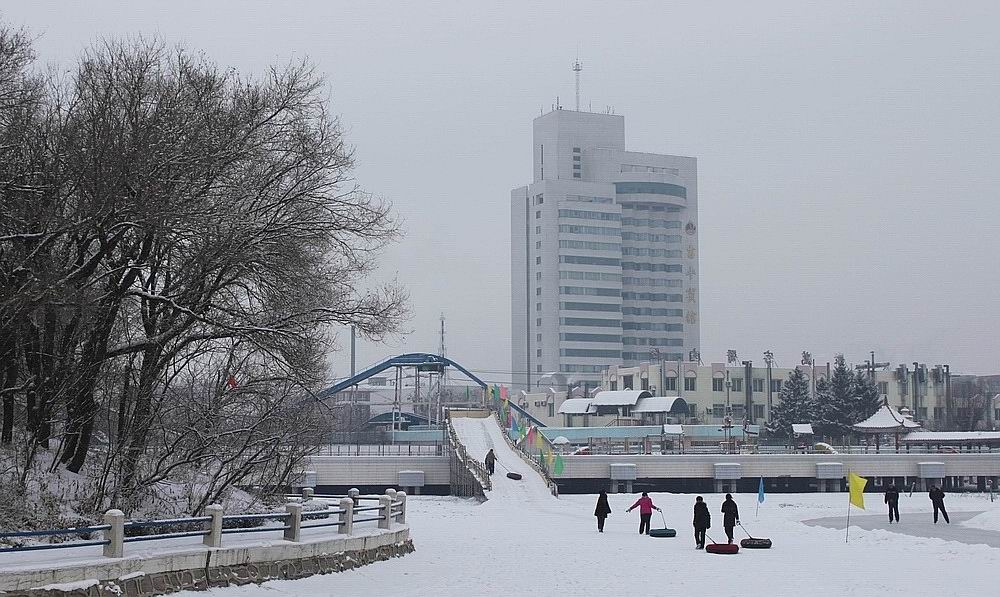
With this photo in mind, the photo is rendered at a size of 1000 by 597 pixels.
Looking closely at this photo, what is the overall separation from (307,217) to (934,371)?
131 meters

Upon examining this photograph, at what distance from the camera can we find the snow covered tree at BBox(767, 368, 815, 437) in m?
115

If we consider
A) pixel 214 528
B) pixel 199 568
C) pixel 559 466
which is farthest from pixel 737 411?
pixel 199 568

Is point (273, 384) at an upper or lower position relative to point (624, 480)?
upper

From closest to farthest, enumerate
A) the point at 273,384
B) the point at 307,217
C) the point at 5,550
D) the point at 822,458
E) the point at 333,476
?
the point at 5,550 → the point at 307,217 → the point at 273,384 → the point at 333,476 → the point at 822,458

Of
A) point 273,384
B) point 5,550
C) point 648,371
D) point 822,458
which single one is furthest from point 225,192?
point 648,371

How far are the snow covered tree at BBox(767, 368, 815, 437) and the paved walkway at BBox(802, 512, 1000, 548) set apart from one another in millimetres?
65254

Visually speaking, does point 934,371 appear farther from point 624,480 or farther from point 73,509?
point 73,509

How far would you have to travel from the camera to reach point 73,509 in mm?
22172

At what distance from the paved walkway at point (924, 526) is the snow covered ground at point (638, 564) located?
3.18 ft

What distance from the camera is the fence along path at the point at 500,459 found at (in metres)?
55.7

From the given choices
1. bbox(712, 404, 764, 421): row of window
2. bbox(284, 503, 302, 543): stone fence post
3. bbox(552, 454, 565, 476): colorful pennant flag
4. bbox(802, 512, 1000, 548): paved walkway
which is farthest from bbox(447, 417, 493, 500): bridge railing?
bbox(712, 404, 764, 421): row of window

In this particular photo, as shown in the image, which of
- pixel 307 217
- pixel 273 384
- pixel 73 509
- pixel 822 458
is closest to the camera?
pixel 73 509

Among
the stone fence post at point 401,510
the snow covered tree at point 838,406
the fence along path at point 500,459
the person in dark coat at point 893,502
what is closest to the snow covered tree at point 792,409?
the snow covered tree at point 838,406

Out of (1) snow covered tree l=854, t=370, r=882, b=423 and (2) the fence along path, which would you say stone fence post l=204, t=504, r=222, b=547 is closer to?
(2) the fence along path
